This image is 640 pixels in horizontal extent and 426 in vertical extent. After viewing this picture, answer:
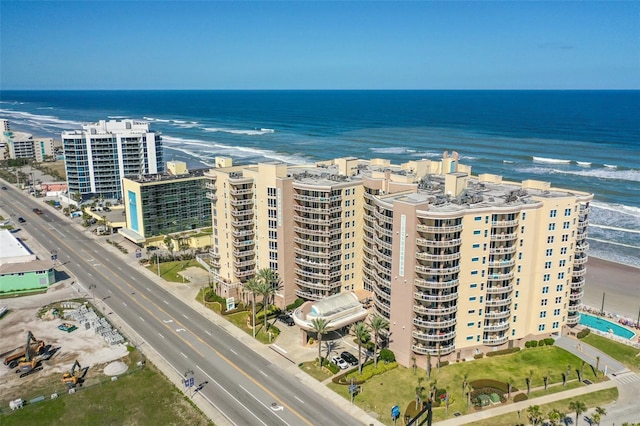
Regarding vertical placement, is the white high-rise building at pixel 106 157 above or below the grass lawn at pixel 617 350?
above

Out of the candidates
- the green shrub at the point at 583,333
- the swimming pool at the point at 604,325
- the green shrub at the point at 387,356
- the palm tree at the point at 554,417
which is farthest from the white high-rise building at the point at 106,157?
the palm tree at the point at 554,417

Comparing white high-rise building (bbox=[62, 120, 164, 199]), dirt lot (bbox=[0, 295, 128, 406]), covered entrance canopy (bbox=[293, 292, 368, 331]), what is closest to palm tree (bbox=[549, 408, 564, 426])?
covered entrance canopy (bbox=[293, 292, 368, 331])

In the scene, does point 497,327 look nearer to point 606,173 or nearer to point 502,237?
point 502,237

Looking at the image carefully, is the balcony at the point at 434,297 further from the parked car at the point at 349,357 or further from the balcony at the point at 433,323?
the parked car at the point at 349,357

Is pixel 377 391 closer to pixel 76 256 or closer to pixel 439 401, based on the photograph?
pixel 439 401

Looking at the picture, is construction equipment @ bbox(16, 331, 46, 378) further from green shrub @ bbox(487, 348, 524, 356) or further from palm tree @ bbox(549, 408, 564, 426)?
palm tree @ bbox(549, 408, 564, 426)

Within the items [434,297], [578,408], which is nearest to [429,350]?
[434,297]
